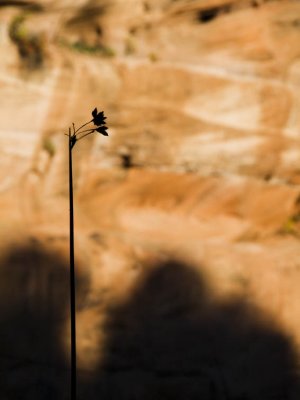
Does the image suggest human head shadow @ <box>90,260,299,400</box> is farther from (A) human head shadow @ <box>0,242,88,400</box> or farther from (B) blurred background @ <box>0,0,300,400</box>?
(A) human head shadow @ <box>0,242,88,400</box>

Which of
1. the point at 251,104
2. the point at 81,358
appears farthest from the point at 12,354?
the point at 251,104

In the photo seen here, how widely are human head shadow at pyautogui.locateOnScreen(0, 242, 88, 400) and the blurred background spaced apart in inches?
0.5

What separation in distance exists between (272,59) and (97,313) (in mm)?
3228

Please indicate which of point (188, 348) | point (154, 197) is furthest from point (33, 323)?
point (154, 197)

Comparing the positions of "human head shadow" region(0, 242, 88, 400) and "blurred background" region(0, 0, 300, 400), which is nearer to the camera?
"human head shadow" region(0, 242, 88, 400)

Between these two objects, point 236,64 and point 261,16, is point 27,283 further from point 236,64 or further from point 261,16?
point 261,16

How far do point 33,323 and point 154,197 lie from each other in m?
1.73

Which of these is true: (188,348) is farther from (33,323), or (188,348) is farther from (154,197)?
(154,197)

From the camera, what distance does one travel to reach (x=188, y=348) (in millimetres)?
5320

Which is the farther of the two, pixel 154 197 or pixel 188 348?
pixel 154 197

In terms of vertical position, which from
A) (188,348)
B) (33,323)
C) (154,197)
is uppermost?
(154,197)

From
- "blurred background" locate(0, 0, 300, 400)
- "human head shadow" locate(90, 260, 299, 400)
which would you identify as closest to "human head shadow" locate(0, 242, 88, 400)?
"blurred background" locate(0, 0, 300, 400)

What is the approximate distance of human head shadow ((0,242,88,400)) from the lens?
481 cm

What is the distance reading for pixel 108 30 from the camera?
648 cm
